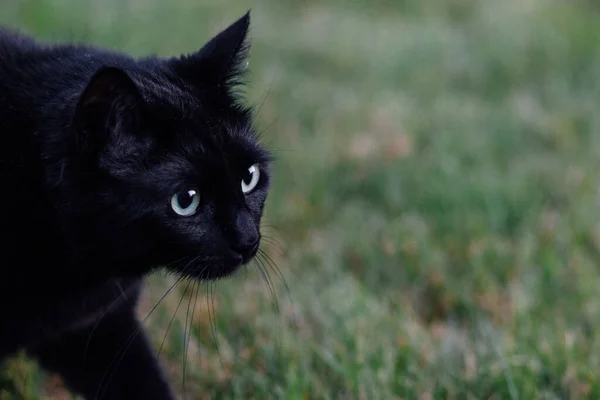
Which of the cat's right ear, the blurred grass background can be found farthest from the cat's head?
the blurred grass background

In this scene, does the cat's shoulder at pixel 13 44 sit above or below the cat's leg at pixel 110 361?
above

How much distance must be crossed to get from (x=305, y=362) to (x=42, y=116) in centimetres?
126

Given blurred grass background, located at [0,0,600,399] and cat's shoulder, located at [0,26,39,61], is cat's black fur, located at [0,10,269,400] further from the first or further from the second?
blurred grass background, located at [0,0,600,399]

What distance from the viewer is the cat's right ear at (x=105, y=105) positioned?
1686 millimetres

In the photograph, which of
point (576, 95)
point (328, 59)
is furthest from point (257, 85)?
point (576, 95)

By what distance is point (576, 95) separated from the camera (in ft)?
16.8

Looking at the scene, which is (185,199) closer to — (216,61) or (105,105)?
(105,105)

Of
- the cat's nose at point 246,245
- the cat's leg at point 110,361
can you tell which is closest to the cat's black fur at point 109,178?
the cat's nose at point 246,245

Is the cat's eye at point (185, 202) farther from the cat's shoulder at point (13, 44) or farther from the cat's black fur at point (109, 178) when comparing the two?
the cat's shoulder at point (13, 44)

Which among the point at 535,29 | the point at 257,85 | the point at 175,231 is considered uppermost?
the point at 535,29

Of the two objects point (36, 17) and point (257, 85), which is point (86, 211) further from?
point (36, 17)

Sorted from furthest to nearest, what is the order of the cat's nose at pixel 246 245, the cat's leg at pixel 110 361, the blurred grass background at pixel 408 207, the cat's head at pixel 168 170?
the blurred grass background at pixel 408 207 < the cat's leg at pixel 110 361 < the cat's nose at pixel 246 245 < the cat's head at pixel 168 170

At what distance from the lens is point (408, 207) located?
12.8 feet

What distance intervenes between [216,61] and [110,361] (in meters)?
A: 0.99
